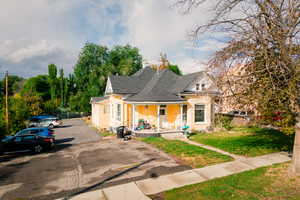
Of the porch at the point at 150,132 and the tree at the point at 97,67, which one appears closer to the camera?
the porch at the point at 150,132

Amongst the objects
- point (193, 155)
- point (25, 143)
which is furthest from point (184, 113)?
point (25, 143)

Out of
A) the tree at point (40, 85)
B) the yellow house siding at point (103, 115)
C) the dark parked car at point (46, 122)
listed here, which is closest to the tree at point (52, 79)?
the tree at point (40, 85)

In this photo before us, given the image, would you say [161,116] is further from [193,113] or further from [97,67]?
[97,67]

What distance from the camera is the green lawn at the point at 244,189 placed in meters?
5.71

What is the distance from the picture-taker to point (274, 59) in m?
6.54

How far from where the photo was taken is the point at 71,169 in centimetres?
904

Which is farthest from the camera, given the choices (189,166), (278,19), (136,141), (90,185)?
(136,141)

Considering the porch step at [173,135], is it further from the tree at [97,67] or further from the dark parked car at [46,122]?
the tree at [97,67]

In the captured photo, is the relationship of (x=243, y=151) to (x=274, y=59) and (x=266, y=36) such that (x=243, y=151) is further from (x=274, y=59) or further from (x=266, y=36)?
(x=266, y=36)

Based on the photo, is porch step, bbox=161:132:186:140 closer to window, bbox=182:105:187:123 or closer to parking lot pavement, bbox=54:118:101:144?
window, bbox=182:105:187:123

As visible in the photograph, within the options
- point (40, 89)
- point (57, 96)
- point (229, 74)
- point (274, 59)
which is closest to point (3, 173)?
point (229, 74)

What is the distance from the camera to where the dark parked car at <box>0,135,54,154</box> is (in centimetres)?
1227

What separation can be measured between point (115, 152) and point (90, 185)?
4783mm

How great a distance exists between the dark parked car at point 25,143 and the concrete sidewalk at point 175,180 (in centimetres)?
→ 840
